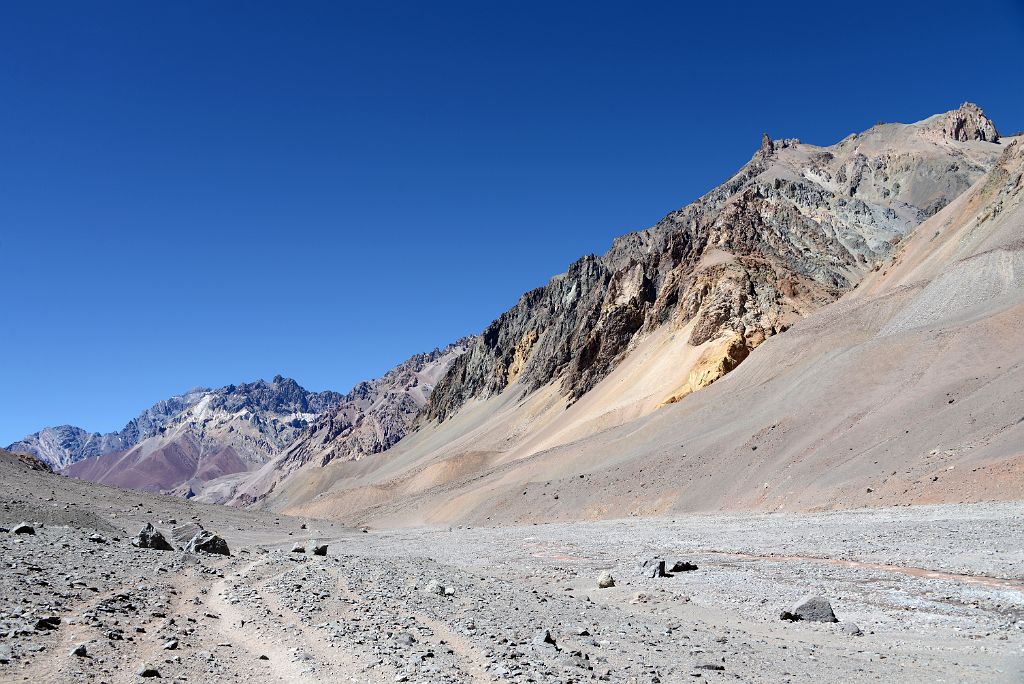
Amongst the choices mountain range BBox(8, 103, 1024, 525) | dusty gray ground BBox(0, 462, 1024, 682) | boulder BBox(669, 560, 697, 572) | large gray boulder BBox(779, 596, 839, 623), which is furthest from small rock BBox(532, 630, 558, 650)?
mountain range BBox(8, 103, 1024, 525)

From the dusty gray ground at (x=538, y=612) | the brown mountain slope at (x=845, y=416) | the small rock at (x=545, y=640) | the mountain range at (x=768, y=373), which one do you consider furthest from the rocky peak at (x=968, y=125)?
the small rock at (x=545, y=640)

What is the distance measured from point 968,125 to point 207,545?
192m

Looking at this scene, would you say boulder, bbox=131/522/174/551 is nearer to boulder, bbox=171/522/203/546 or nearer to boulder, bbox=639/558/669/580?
boulder, bbox=171/522/203/546

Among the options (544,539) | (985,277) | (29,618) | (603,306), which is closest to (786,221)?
(603,306)

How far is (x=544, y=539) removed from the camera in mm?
31250

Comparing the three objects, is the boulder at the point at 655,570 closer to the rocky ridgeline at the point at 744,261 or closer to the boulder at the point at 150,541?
the boulder at the point at 150,541

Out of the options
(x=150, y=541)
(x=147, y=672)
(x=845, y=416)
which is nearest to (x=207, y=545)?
(x=150, y=541)

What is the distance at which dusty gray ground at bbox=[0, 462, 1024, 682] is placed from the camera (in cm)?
814

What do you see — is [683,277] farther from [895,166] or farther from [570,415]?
[895,166]

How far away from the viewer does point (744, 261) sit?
85.8 metres

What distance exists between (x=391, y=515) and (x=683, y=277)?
4994 cm

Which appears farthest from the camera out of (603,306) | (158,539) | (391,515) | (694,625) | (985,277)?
(603,306)

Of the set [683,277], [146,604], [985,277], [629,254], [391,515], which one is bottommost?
[391,515]

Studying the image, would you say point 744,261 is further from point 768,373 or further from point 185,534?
point 185,534
